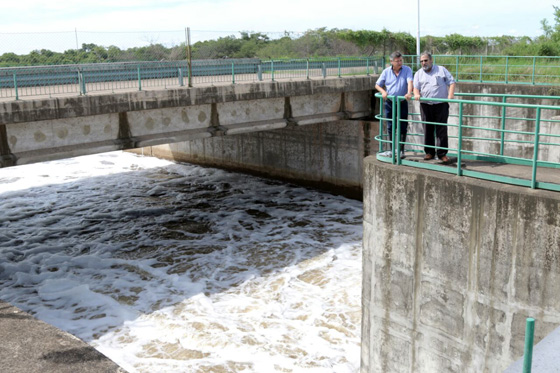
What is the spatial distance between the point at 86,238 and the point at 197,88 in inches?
236

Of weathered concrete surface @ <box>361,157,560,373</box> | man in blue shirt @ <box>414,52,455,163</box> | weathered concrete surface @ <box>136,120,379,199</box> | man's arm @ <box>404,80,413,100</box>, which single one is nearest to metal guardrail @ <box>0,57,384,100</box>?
weathered concrete surface @ <box>136,120,379,199</box>

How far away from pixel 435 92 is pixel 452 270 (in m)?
2.36

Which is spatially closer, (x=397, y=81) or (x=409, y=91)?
(x=409, y=91)

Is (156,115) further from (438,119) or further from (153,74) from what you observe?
(438,119)

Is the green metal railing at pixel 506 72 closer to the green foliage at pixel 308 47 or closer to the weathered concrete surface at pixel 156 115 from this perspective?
the weathered concrete surface at pixel 156 115

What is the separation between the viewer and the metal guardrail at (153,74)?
1266 cm

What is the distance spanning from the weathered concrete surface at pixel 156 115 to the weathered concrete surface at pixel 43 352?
5.80 meters

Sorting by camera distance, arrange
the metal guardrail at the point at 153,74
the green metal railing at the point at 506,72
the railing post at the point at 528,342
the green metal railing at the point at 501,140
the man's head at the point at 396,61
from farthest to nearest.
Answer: the green metal railing at the point at 506,72, the metal guardrail at the point at 153,74, the man's head at the point at 396,61, the green metal railing at the point at 501,140, the railing post at the point at 528,342

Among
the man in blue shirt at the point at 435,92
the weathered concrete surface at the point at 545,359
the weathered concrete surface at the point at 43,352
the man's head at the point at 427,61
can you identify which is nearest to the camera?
the weathered concrete surface at the point at 545,359

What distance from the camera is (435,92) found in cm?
735

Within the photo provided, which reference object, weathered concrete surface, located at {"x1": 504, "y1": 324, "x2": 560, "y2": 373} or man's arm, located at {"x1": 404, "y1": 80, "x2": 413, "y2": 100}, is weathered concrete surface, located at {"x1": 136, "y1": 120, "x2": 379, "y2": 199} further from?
weathered concrete surface, located at {"x1": 504, "y1": 324, "x2": 560, "y2": 373}

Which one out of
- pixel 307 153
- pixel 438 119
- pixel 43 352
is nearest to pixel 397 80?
pixel 438 119

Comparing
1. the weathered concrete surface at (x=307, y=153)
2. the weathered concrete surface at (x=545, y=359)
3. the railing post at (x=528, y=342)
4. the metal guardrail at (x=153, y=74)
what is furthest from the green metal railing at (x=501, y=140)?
the weathered concrete surface at (x=307, y=153)

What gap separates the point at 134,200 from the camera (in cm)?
2122
